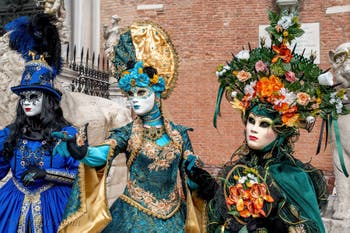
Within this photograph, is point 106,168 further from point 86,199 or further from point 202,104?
point 202,104

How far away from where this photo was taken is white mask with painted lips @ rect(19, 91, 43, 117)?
358 cm

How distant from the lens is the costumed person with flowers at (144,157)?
10.9 feet

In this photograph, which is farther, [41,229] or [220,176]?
[41,229]

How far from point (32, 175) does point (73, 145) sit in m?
0.50

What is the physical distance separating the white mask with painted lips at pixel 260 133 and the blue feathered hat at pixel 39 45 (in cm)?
160

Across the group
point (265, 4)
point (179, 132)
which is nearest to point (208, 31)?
point (265, 4)

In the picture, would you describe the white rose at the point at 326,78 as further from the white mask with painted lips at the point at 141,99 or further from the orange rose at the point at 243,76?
the white mask with painted lips at the point at 141,99

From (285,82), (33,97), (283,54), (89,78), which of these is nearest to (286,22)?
(283,54)

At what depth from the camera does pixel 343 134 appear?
498cm

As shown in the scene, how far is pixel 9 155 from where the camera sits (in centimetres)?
365

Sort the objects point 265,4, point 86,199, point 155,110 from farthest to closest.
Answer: point 265,4
point 155,110
point 86,199

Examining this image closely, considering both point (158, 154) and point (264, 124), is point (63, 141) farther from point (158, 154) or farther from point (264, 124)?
point (264, 124)

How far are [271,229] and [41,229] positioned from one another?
5.44ft

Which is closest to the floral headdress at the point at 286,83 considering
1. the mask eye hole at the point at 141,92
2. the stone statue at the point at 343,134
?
the mask eye hole at the point at 141,92
